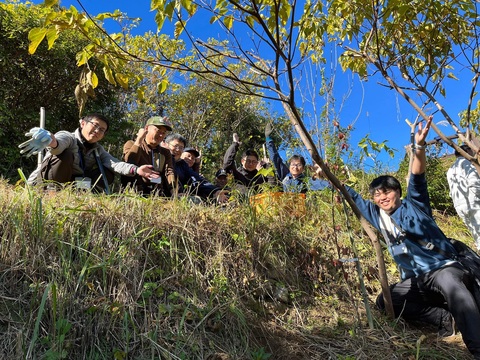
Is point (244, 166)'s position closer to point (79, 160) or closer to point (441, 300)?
point (79, 160)

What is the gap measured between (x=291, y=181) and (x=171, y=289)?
205 centimetres

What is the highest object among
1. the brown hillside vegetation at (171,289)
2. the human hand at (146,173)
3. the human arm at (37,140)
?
the human arm at (37,140)

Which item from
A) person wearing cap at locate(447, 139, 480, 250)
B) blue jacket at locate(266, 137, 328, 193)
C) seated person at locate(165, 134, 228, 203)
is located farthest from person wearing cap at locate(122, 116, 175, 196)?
person wearing cap at locate(447, 139, 480, 250)

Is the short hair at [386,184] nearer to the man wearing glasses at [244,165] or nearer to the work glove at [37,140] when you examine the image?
the man wearing glasses at [244,165]

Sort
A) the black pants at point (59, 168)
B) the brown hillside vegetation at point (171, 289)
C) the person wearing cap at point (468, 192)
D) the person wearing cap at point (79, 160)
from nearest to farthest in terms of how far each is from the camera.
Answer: the brown hillside vegetation at point (171, 289) < the person wearing cap at point (468, 192) < the person wearing cap at point (79, 160) < the black pants at point (59, 168)

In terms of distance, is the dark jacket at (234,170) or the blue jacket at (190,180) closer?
the blue jacket at (190,180)

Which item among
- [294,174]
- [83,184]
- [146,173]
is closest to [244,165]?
[294,174]

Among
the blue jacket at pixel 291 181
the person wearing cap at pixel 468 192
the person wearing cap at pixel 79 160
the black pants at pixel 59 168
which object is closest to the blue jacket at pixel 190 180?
the person wearing cap at pixel 79 160

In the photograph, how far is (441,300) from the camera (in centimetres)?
256

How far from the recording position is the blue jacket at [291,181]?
10.8ft

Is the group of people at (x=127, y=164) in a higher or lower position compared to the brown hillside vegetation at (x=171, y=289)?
higher

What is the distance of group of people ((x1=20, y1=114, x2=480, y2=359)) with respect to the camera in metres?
2.28

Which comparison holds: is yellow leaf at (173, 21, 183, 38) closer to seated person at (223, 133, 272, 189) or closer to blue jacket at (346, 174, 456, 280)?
blue jacket at (346, 174, 456, 280)

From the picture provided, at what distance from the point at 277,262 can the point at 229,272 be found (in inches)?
16.3
